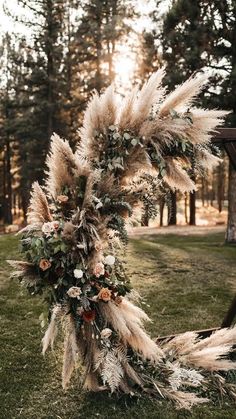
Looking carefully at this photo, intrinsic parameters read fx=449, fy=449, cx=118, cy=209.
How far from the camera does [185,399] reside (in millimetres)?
4312

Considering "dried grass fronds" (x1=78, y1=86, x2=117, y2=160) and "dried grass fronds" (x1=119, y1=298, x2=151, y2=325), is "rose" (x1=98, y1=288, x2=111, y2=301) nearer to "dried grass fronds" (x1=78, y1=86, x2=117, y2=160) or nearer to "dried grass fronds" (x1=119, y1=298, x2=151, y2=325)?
"dried grass fronds" (x1=119, y1=298, x2=151, y2=325)

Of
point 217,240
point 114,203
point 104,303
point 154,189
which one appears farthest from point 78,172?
point 217,240

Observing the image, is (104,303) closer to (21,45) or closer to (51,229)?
(51,229)

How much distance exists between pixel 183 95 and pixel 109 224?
1475 millimetres

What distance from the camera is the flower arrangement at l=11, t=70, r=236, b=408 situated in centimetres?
412

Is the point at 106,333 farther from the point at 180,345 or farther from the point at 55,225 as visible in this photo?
the point at 180,345

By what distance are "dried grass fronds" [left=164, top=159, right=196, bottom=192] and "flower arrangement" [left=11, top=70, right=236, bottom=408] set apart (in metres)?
0.01

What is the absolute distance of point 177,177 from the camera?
4691mm

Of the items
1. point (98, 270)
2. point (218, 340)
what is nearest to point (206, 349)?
point (218, 340)

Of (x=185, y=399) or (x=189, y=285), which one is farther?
(x=189, y=285)

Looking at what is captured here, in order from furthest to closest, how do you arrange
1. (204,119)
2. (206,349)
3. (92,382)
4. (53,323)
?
(206,349), (204,119), (92,382), (53,323)

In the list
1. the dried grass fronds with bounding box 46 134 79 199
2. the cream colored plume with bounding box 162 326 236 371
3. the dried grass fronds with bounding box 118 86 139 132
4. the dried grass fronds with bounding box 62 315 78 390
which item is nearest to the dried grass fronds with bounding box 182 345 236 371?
the cream colored plume with bounding box 162 326 236 371

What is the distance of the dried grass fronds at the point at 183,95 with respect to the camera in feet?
14.5

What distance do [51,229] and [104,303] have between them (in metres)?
0.87
